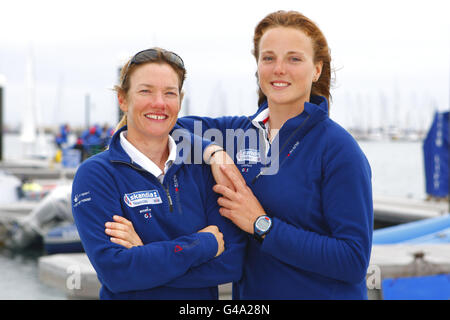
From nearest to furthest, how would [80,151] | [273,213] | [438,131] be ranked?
[273,213] → [438,131] → [80,151]

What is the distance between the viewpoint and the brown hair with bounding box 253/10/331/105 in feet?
6.48

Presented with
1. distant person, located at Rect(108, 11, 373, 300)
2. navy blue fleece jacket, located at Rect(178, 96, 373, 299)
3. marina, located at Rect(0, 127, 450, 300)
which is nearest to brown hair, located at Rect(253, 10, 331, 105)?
distant person, located at Rect(108, 11, 373, 300)

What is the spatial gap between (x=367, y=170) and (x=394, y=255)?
7.48 feet

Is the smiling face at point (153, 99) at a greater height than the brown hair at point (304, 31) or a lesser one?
lesser

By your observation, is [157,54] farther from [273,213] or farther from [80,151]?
[80,151]

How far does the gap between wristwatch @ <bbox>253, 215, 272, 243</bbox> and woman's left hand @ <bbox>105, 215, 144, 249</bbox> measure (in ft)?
1.54

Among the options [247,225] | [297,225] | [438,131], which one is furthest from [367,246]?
[438,131]

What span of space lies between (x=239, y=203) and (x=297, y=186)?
0.83 feet

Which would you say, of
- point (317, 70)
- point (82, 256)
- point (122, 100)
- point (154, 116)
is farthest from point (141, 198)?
point (82, 256)

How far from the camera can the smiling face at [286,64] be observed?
6.45ft

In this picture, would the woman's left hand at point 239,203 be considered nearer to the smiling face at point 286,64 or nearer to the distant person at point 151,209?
the distant person at point 151,209

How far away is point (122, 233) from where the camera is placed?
1.81 m

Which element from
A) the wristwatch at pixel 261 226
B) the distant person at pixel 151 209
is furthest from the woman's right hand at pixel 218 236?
the wristwatch at pixel 261 226

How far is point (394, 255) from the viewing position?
385 cm
